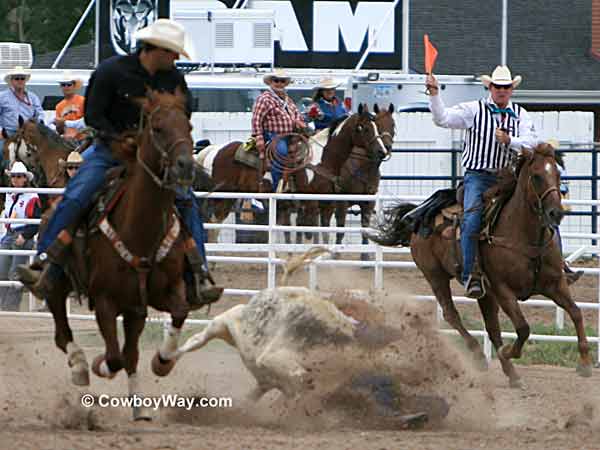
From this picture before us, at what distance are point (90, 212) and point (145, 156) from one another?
620 millimetres

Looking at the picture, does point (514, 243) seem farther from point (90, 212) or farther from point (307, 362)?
point (90, 212)

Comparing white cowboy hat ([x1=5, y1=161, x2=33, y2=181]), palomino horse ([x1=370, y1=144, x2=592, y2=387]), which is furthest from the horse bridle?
white cowboy hat ([x1=5, y1=161, x2=33, y2=181])

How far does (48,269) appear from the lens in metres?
8.20

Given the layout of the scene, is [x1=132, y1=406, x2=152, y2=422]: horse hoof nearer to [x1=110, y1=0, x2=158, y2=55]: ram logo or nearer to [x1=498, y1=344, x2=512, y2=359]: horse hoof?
[x1=498, y1=344, x2=512, y2=359]: horse hoof

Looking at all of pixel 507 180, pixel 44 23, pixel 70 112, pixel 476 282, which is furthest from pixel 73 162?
pixel 44 23

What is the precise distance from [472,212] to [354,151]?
5.92 metres

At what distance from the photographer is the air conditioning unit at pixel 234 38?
19.1 m

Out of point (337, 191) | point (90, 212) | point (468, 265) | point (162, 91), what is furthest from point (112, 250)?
point (337, 191)

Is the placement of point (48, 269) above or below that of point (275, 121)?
below

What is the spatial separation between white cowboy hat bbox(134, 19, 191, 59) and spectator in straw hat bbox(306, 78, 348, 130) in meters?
9.40

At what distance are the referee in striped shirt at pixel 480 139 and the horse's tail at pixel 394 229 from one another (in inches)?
40.0

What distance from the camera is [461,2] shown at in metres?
32.1

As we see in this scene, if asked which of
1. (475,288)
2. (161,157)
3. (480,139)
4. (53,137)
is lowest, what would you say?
(475,288)
